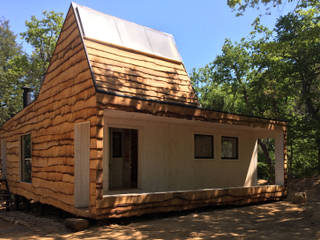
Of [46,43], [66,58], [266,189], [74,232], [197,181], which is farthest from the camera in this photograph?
[46,43]

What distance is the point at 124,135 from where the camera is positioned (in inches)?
385

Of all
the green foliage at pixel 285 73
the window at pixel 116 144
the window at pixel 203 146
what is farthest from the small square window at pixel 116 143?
the green foliage at pixel 285 73

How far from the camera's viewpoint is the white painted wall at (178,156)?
27.8 ft

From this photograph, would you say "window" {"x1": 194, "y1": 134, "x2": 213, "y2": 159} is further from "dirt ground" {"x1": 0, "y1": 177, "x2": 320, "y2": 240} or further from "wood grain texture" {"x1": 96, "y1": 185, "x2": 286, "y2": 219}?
"dirt ground" {"x1": 0, "y1": 177, "x2": 320, "y2": 240}

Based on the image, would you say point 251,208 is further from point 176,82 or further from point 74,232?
point 74,232

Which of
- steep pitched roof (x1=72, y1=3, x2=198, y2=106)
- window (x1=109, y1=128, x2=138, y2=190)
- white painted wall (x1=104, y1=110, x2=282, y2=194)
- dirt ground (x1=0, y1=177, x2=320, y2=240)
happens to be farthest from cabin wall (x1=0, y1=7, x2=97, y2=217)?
window (x1=109, y1=128, x2=138, y2=190)

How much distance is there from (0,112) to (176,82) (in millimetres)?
20692

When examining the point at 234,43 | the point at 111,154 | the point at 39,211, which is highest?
the point at 234,43

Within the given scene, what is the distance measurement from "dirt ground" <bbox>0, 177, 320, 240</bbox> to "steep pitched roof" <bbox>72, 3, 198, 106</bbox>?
9.67 feet

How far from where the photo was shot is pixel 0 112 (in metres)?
24.8

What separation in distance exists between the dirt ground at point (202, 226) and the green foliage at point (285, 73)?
6302 mm

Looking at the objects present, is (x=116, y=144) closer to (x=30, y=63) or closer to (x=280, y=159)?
(x=280, y=159)

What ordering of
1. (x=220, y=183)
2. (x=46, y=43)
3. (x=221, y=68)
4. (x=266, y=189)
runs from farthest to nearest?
(x=46, y=43) → (x=221, y=68) → (x=220, y=183) → (x=266, y=189)

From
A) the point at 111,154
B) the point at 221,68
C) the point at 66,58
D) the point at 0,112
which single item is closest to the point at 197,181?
the point at 111,154
